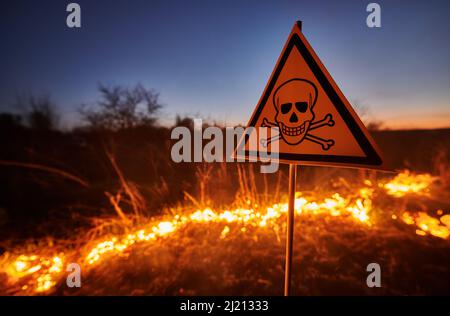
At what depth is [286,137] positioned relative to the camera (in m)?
1.67

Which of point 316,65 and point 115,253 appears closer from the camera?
point 316,65

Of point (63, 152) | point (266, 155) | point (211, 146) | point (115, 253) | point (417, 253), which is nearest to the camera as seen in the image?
point (266, 155)

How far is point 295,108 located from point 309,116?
5.0 inches

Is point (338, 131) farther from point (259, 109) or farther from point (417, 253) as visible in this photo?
point (417, 253)

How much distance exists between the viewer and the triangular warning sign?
56.7 inches

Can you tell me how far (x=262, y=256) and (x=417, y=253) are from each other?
7.70 ft

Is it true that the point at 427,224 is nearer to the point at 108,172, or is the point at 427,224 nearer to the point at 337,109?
the point at 337,109

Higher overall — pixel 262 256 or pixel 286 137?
pixel 286 137

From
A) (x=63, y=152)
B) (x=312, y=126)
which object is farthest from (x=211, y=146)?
(x=63, y=152)

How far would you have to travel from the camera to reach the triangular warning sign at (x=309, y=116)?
144 cm

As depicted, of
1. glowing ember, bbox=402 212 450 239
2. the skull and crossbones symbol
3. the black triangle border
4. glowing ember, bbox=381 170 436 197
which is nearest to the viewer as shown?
the black triangle border

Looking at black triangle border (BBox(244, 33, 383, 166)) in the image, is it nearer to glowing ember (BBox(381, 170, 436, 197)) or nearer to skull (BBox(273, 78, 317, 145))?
skull (BBox(273, 78, 317, 145))

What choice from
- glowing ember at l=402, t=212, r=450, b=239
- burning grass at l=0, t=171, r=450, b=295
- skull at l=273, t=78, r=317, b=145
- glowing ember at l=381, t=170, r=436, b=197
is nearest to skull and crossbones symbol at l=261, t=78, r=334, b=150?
skull at l=273, t=78, r=317, b=145
